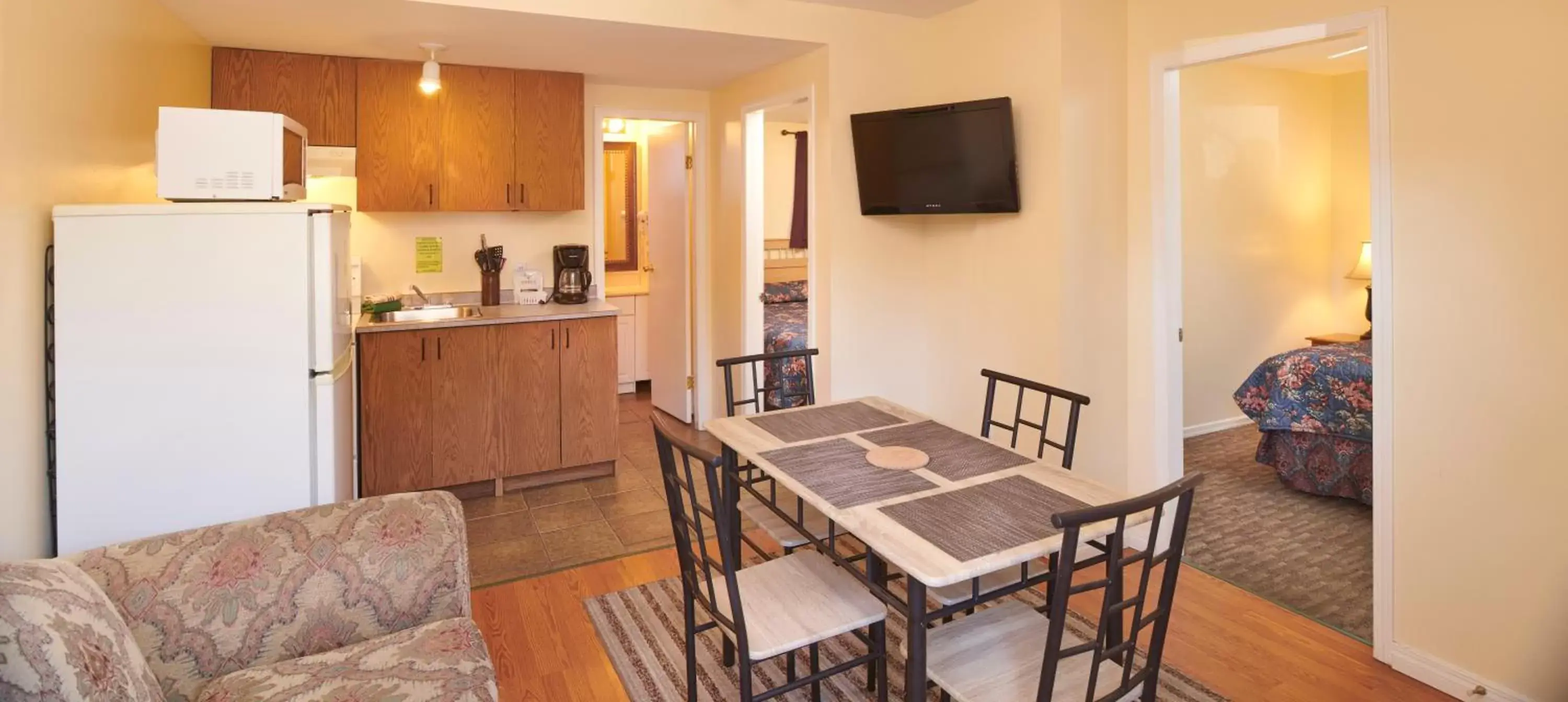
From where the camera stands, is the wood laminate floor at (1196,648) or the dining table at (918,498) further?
the wood laminate floor at (1196,648)

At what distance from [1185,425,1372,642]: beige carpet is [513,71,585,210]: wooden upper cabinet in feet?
11.8

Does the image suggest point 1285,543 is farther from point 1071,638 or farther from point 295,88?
point 295,88

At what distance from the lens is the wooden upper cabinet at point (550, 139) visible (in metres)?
4.40

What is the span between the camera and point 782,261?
7.29 metres

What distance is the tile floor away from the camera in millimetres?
3318

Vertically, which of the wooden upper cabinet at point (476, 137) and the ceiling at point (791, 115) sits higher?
the ceiling at point (791, 115)

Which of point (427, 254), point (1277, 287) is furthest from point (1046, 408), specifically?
point (1277, 287)

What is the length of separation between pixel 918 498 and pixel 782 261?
5.53m

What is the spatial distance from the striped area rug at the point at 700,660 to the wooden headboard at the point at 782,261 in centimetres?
457

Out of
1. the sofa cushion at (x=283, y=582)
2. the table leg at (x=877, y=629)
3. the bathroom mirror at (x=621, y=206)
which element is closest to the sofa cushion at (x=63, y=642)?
the sofa cushion at (x=283, y=582)

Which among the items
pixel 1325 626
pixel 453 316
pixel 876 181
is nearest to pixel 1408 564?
pixel 1325 626

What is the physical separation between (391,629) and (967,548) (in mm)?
1264

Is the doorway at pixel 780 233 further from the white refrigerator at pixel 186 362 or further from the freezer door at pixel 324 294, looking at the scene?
the white refrigerator at pixel 186 362

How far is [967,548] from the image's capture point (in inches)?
62.6
